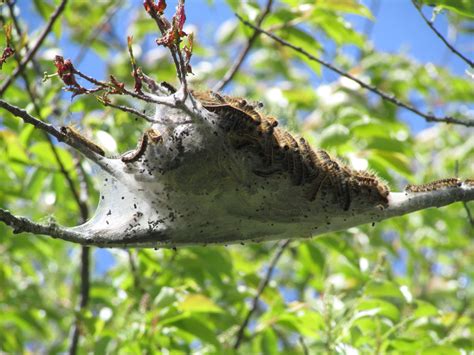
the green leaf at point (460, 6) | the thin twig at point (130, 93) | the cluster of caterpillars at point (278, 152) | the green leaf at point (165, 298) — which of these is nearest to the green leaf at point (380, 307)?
the green leaf at point (165, 298)

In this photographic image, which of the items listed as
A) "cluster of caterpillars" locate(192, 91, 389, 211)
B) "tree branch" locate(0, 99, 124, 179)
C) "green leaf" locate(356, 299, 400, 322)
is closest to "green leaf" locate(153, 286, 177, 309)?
"green leaf" locate(356, 299, 400, 322)

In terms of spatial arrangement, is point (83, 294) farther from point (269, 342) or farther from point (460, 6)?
point (460, 6)

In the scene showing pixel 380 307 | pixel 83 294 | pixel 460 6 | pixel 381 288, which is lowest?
pixel 380 307

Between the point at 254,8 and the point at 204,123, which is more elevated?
the point at 254,8

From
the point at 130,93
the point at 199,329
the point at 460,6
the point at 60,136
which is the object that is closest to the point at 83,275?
the point at 199,329

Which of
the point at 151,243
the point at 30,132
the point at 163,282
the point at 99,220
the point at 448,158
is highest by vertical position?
the point at 448,158

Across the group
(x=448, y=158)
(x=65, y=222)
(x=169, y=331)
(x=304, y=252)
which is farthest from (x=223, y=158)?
(x=448, y=158)

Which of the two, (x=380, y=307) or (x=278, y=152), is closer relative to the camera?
(x=278, y=152)

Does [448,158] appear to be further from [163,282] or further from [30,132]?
[30,132]

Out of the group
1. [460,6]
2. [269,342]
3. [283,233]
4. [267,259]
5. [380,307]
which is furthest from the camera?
[267,259]
